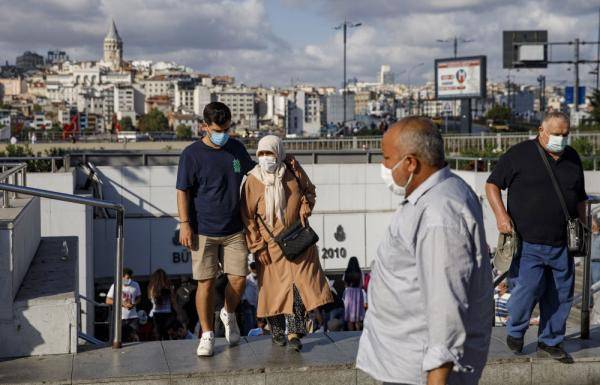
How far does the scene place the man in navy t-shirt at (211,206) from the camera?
620 cm

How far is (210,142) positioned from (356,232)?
68.6ft

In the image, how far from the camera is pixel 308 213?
6.34 m

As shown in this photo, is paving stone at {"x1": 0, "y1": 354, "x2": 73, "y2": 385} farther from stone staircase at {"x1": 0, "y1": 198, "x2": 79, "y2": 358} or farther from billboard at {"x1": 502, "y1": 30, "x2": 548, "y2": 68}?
billboard at {"x1": 502, "y1": 30, "x2": 548, "y2": 68}

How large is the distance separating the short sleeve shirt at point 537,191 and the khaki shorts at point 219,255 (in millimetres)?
1764

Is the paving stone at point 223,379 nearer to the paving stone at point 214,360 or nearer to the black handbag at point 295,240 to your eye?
the paving stone at point 214,360

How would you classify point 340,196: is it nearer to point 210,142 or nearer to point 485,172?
point 485,172

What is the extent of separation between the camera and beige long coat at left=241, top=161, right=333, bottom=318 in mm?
6273

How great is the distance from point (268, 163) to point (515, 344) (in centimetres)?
205

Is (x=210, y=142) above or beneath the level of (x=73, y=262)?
above

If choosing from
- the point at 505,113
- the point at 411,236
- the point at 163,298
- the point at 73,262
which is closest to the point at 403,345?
the point at 411,236

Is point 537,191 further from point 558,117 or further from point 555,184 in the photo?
point 558,117

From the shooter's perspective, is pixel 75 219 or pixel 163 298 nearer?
pixel 163 298

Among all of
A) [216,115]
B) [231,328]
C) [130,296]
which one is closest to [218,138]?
[216,115]

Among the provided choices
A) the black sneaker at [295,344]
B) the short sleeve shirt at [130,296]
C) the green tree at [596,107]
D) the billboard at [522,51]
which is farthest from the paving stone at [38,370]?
the green tree at [596,107]
